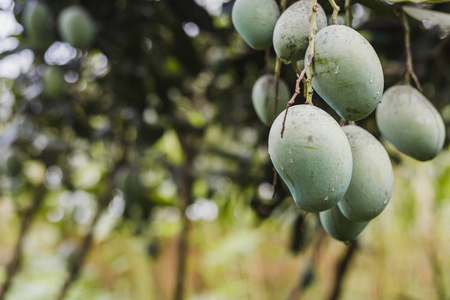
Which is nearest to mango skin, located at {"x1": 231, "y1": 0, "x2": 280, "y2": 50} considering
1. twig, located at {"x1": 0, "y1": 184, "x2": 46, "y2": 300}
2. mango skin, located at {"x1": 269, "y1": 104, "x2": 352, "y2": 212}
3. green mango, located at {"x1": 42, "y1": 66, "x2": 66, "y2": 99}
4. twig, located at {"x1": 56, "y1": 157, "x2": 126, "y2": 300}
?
mango skin, located at {"x1": 269, "y1": 104, "x2": 352, "y2": 212}

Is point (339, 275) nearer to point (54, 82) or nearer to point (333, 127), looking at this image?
point (54, 82)

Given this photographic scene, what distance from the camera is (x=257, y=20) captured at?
42 cm

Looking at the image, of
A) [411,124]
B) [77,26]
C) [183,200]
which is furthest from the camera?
[183,200]

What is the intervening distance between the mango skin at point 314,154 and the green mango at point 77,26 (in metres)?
0.64

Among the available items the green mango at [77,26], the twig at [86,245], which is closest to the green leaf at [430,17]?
the green mango at [77,26]

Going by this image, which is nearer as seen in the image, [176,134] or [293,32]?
[293,32]

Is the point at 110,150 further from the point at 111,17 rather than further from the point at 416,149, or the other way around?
the point at 416,149

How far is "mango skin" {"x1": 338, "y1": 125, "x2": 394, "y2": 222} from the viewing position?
1.20 feet

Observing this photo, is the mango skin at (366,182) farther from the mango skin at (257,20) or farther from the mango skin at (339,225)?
the mango skin at (257,20)

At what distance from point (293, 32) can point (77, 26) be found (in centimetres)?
60

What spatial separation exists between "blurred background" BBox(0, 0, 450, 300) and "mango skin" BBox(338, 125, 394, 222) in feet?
0.49

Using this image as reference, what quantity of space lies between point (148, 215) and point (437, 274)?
1290mm

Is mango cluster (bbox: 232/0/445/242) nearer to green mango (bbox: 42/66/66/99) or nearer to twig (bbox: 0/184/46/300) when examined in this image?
green mango (bbox: 42/66/66/99)

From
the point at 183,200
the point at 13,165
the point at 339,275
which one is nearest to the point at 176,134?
the point at 183,200
